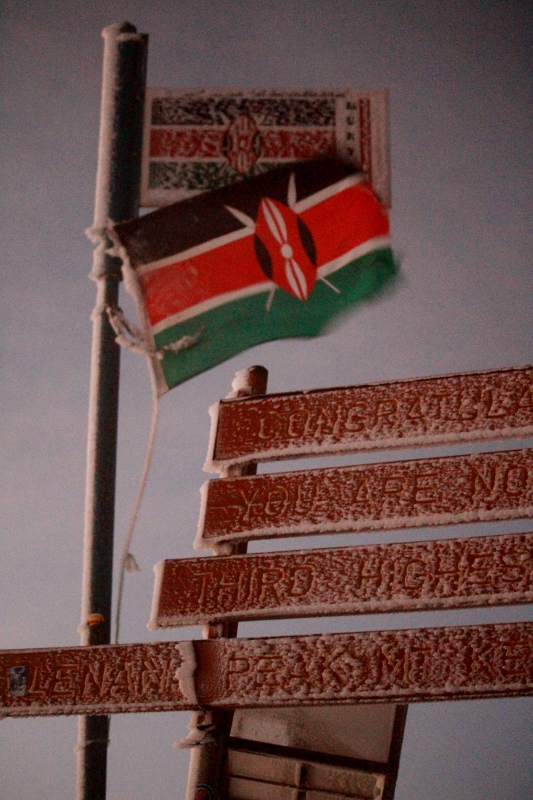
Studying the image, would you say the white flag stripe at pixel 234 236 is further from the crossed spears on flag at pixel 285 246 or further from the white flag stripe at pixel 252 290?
the white flag stripe at pixel 252 290

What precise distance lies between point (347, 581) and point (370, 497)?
0.24 metres

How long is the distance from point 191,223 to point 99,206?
1.07 feet

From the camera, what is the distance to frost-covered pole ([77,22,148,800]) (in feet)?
8.30

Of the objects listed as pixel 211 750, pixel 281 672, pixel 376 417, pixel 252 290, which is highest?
pixel 252 290

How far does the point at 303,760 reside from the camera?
2236 mm

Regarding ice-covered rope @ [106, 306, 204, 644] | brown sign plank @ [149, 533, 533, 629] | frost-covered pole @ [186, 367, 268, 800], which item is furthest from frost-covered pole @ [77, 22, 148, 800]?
frost-covered pole @ [186, 367, 268, 800]

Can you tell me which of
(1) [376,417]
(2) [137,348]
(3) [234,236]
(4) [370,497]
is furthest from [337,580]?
(3) [234,236]

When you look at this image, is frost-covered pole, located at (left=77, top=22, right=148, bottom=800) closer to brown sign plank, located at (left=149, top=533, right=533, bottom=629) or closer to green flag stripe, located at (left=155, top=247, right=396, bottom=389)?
green flag stripe, located at (left=155, top=247, right=396, bottom=389)

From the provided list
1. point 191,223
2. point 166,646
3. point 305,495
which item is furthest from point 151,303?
point 166,646

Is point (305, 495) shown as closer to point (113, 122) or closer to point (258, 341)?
point (258, 341)

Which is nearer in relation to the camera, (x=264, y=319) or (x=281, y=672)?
(x=281, y=672)

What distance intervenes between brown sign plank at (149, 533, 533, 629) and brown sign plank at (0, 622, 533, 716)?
69mm

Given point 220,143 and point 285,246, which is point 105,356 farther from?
point 220,143

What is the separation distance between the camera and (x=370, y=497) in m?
2.21
